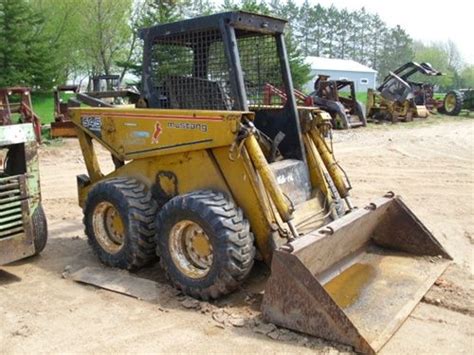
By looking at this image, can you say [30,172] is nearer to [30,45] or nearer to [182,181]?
[182,181]

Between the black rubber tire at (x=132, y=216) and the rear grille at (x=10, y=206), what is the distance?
638mm

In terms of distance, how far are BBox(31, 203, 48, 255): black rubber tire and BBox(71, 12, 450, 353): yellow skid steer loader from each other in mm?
431

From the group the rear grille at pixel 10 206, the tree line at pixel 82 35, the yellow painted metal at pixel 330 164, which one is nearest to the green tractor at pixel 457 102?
the tree line at pixel 82 35

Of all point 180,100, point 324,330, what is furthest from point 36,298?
point 324,330

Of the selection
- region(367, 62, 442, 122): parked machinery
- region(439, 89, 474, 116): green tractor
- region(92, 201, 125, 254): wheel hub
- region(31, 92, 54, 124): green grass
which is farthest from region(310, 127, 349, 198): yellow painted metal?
region(439, 89, 474, 116): green tractor

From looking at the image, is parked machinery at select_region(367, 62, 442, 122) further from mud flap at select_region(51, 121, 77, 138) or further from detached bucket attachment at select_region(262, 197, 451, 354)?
detached bucket attachment at select_region(262, 197, 451, 354)

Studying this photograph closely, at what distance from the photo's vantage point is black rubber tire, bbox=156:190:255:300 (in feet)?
12.9

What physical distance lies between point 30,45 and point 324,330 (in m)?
25.4

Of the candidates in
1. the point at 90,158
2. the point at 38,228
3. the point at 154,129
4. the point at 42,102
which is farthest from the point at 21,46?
the point at 154,129

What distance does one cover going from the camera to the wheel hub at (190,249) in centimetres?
420

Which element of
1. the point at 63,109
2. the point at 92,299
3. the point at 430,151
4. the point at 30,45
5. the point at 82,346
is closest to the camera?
the point at 82,346

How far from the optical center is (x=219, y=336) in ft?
11.9

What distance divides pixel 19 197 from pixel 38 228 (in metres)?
0.41

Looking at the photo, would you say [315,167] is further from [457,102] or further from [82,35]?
[82,35]
